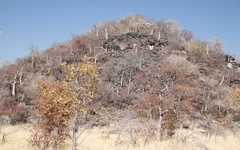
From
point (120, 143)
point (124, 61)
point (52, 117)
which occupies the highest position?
point (124, 61)

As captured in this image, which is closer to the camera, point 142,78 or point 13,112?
point 13,112

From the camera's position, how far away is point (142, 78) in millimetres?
49875

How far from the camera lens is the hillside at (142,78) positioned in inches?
997

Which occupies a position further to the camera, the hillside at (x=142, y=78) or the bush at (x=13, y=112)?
the bush at (x=13, y=112)

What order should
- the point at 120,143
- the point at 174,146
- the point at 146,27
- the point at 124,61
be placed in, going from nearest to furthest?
the point at 174,146, the point at 120,143, the point at 124,61, the point at 146,27

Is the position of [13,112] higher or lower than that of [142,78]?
lower

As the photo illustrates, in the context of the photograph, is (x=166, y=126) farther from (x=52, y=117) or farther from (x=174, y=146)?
(x=52, y=117)

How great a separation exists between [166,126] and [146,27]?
218ft

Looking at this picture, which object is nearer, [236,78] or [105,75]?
[105,75]

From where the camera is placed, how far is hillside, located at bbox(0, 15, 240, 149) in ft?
83.1

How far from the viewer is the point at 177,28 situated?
89.0 metres

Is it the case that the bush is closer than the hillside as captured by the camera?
No

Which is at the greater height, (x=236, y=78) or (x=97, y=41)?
(x=97, y=41)

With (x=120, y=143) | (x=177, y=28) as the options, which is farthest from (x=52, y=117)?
(x=177, y=28)
